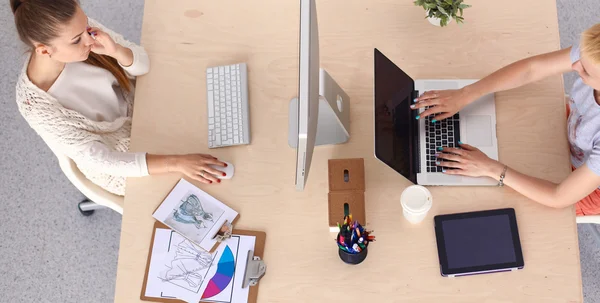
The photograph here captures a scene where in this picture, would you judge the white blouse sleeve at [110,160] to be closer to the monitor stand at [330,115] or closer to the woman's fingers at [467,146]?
the monitor stand at [330,115]

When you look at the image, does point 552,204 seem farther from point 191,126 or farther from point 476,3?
point 191,126

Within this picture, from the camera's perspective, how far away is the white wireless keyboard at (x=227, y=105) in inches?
58.3

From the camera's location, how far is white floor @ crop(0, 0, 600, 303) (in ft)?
6.89

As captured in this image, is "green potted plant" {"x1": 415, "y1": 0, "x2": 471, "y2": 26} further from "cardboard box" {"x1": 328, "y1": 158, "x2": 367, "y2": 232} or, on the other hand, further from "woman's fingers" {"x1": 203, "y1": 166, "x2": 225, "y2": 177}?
"woman's fingers" {"x1": 203, "y1": 166, "x2": 225, "y2": 177}

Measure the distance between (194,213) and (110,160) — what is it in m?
0.28

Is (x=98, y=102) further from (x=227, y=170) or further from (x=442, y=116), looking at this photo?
(x=442, y=116)

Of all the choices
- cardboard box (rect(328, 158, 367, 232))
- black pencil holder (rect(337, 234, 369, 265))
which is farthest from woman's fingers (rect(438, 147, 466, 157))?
black pencil holder (rect(337, 234, 369, 265))

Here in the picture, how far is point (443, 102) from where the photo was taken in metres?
1.42

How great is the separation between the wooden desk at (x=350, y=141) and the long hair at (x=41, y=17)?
1.04ft

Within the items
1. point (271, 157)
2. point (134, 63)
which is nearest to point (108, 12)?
point (134, 63)

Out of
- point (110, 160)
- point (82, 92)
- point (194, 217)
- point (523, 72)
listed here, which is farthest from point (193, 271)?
point (523, 72)

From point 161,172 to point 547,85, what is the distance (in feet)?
3.71

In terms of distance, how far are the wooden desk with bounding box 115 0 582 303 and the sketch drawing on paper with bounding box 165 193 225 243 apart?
1.8 inches

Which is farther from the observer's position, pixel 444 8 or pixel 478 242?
pixel 444 8
